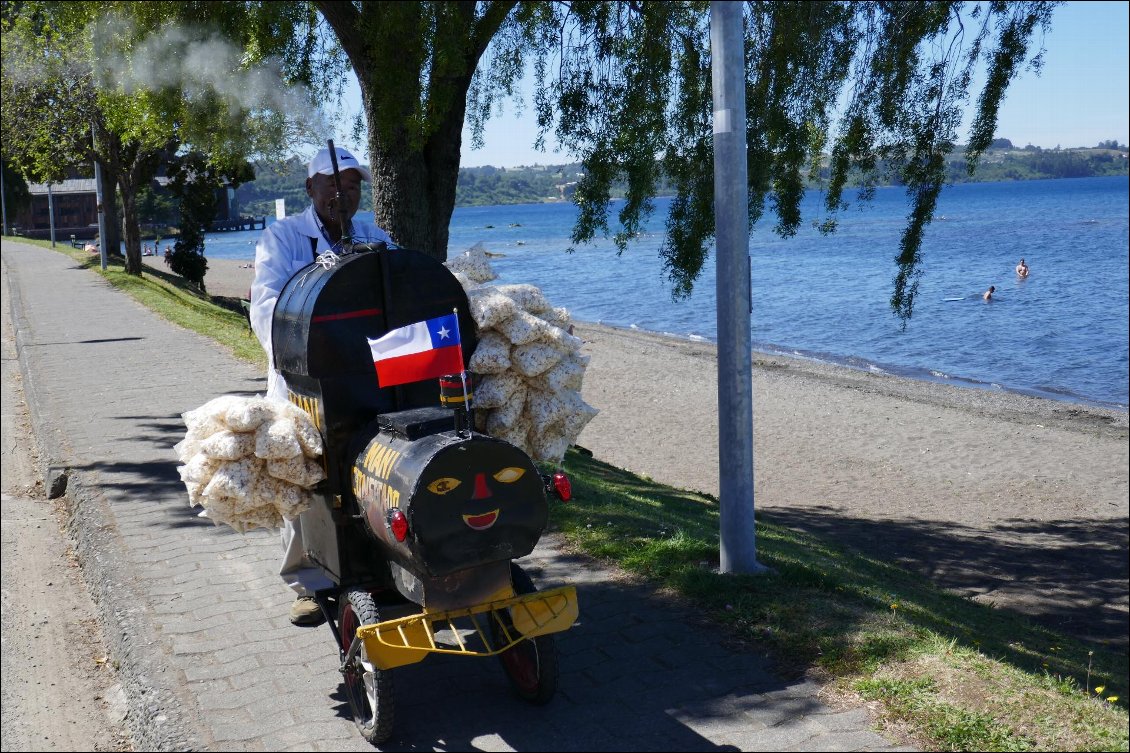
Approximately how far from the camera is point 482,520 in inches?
153

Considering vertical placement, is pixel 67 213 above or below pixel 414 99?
above

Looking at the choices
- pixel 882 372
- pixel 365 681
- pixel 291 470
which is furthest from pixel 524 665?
pixel 882 372

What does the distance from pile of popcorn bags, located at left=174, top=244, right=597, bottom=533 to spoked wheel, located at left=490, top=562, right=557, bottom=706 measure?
0.68m

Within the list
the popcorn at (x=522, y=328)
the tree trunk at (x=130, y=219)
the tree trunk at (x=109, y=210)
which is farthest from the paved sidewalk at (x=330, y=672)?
the tree trunk at (x=109, y=210)

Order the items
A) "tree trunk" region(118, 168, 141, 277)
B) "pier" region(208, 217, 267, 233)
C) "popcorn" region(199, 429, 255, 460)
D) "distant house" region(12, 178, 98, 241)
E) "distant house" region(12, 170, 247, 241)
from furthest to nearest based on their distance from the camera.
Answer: "pier" region(208, 217, 267, 233), "distant house" region(12, 170, 247, 241), "distant house" region(12, 178, 98, 241), "tree trunk" region(118, 168, 141, 277), "popcorn" region(199, 429, 255, 460)

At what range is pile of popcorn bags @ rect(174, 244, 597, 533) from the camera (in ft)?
13.8

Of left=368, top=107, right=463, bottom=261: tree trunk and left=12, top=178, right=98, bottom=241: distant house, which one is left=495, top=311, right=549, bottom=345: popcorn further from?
left=12, top=178, right=98, bottom=241: distant house

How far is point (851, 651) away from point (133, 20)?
8393mm

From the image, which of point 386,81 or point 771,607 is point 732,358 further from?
point 386,81

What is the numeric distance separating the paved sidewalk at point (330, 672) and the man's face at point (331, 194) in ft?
6.91

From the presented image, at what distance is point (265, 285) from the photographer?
4883 mm

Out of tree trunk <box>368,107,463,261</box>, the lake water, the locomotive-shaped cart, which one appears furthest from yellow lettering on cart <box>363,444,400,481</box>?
the lake water

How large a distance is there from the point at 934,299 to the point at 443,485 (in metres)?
44.4

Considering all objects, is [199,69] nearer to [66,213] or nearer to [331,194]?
[331,194]
